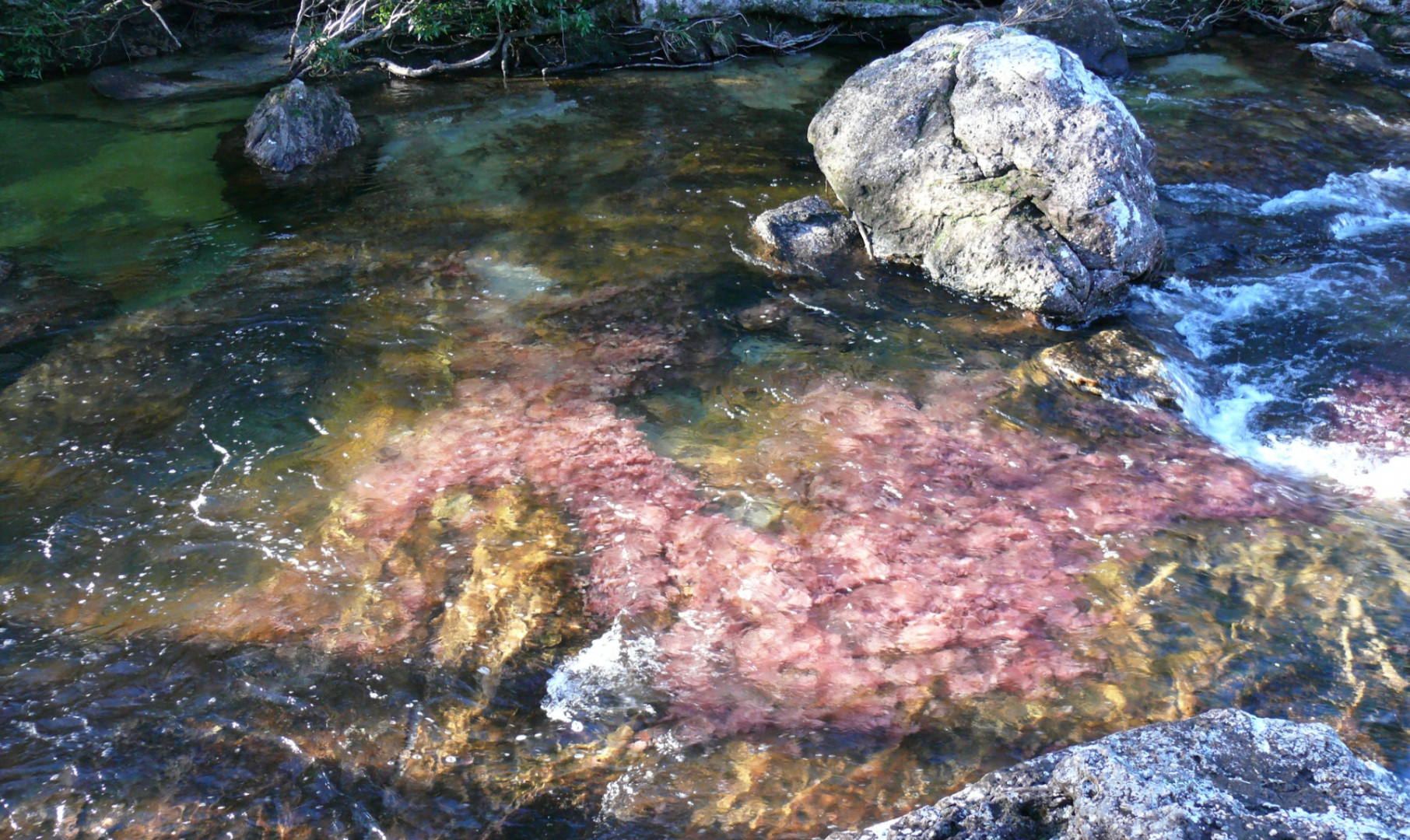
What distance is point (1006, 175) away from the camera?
22.2 ft

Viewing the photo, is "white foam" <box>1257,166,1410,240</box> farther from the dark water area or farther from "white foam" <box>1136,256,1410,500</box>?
"white foam" <box>1136,256,1410,500</box>

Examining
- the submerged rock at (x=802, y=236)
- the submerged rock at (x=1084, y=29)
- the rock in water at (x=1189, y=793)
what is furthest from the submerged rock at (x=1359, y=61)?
the rock in water at (x=1189, y=793)

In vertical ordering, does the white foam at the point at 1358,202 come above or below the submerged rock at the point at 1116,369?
above

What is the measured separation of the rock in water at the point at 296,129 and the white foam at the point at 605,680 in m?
6.49

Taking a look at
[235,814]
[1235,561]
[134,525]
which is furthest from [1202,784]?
[134,525]

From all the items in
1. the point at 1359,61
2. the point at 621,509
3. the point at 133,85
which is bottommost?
the point at 621,509

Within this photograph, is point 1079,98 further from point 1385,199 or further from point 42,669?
point 42,669

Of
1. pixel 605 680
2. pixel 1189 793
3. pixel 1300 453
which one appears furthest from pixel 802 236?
pixel 1189 793

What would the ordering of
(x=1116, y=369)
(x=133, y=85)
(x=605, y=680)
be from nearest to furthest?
(x=605, y=680), (x=1116, y=369), (x=133, y=85)

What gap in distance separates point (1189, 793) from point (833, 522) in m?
2.36

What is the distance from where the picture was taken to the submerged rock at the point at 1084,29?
1084cm

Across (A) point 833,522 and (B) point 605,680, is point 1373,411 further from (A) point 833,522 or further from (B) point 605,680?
(B) point 605,680

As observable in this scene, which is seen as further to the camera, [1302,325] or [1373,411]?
[1302,325]

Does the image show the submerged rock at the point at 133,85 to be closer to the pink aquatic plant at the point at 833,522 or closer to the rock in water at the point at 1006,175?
the pink aquatic plant at the point at 833,522
